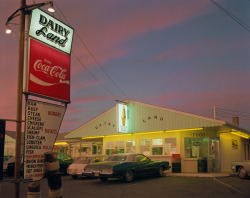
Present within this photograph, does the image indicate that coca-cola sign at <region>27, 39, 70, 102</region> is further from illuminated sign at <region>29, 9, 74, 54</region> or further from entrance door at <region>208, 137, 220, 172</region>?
entrance door at <region>208, 137, 220, 172</region>

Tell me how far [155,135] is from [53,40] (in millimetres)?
16506

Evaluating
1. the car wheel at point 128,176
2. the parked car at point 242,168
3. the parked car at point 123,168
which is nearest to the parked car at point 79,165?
the parked car at point 123,168

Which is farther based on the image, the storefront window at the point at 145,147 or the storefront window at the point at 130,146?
the storefront window at the point at 130,146

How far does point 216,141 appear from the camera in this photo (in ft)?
71.8

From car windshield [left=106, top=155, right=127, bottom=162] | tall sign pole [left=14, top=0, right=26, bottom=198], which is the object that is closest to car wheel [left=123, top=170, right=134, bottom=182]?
car windshield [left=106, top=155, right=127, bottom=162]

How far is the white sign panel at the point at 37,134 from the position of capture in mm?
6273

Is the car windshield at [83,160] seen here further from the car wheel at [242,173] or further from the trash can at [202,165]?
the car wheel at [242,173]

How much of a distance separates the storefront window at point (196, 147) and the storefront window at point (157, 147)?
1947 mm

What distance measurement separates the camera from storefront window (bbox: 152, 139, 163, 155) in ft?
73.3

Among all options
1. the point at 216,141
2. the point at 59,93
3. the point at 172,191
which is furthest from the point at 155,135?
the point at 59,93

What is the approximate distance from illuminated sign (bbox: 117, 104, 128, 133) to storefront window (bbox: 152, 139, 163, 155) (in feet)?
7.64

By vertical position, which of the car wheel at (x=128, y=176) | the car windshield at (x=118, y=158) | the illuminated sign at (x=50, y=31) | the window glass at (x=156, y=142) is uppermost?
the illuminated sign at (x=50, y=31)

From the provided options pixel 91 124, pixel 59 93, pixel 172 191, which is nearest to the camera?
pixel 59 93

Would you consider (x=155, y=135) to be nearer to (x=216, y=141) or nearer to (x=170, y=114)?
(x=170, y=114)
